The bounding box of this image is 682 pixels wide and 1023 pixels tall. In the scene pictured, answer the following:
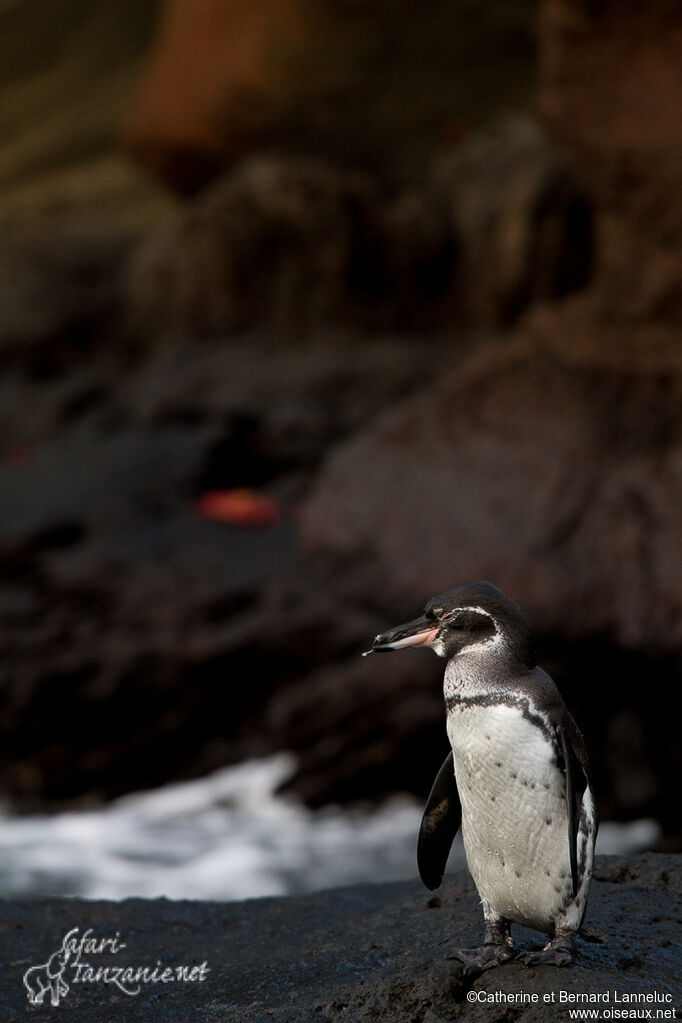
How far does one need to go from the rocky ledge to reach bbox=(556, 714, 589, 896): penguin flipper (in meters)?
0.19

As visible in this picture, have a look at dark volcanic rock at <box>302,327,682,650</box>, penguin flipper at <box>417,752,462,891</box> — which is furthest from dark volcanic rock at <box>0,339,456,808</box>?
penguin flipper at <box>417,752,462,891</box>

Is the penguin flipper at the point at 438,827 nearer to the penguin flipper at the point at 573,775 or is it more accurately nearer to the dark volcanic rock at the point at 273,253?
the penguin flipper at the point at 573,775

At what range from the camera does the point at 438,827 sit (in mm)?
2145

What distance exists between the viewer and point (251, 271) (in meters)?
8.59

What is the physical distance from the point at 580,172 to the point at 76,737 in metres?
3.75

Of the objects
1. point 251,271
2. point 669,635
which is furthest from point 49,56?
point 669,635

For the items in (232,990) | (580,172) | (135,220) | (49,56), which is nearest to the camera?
(232,990)

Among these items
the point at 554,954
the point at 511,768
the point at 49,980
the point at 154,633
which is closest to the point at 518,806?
the point at 511,768

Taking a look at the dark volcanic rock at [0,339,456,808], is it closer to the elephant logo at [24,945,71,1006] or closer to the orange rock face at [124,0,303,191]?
the elephant logo at [24,945,71,1006]

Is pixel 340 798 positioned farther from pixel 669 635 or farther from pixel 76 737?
pixel 669 635

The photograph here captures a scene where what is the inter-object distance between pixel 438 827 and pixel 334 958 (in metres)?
0.37

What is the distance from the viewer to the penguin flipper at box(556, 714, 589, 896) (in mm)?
1902

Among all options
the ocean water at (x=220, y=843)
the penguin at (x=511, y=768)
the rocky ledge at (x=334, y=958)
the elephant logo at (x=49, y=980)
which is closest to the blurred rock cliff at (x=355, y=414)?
the ocean water at (x=220, y=843)

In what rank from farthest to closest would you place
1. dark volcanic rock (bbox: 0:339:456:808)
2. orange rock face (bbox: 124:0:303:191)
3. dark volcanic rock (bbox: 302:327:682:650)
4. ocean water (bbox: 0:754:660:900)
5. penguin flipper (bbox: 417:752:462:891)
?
orange rock face (bbox: 124:0:303:191), dark volcanic rock (bbox: 0:339:456:808), dark volcanic rock (bbox: 302:327:682:650), ocean water (bbox: 0:754:660:900), penguin flipper (bbox: 417:752:462:891)
